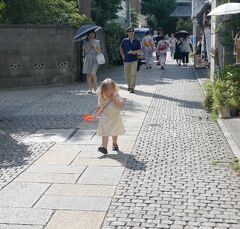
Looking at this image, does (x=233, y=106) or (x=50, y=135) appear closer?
(x=50, y=135)

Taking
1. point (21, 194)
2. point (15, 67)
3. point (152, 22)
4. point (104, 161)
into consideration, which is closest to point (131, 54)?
point (15, 67)

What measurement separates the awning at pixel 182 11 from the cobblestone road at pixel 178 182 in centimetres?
6487

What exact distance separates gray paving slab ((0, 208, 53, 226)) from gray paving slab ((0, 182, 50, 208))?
0.15 metres

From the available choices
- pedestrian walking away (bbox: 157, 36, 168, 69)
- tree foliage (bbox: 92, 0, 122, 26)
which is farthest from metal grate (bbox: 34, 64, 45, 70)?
tree foliage (bbox: 92, 0, 122, 26)

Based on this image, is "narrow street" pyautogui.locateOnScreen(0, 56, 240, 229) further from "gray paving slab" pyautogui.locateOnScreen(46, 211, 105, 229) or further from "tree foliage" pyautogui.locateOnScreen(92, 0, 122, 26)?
"tree foliage" pyautogui.locateOnScreen(92, 0, 122, 26)

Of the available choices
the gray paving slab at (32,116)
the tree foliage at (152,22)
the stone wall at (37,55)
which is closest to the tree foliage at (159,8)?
the tree foliage at (152,22)

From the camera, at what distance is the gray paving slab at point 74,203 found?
5078 mm

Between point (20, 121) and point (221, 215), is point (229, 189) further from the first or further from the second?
point (20, 121)

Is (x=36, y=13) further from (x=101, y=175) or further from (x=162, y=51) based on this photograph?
(x=101, y=175)

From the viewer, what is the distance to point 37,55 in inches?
596

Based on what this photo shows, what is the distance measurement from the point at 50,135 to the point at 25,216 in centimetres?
371

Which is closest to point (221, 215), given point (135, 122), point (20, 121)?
point (135, 122)

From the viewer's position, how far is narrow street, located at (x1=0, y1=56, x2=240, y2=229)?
481cm

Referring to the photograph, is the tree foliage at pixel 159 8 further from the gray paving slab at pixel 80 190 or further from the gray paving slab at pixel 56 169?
the gray paving slab at pixel 80 190
